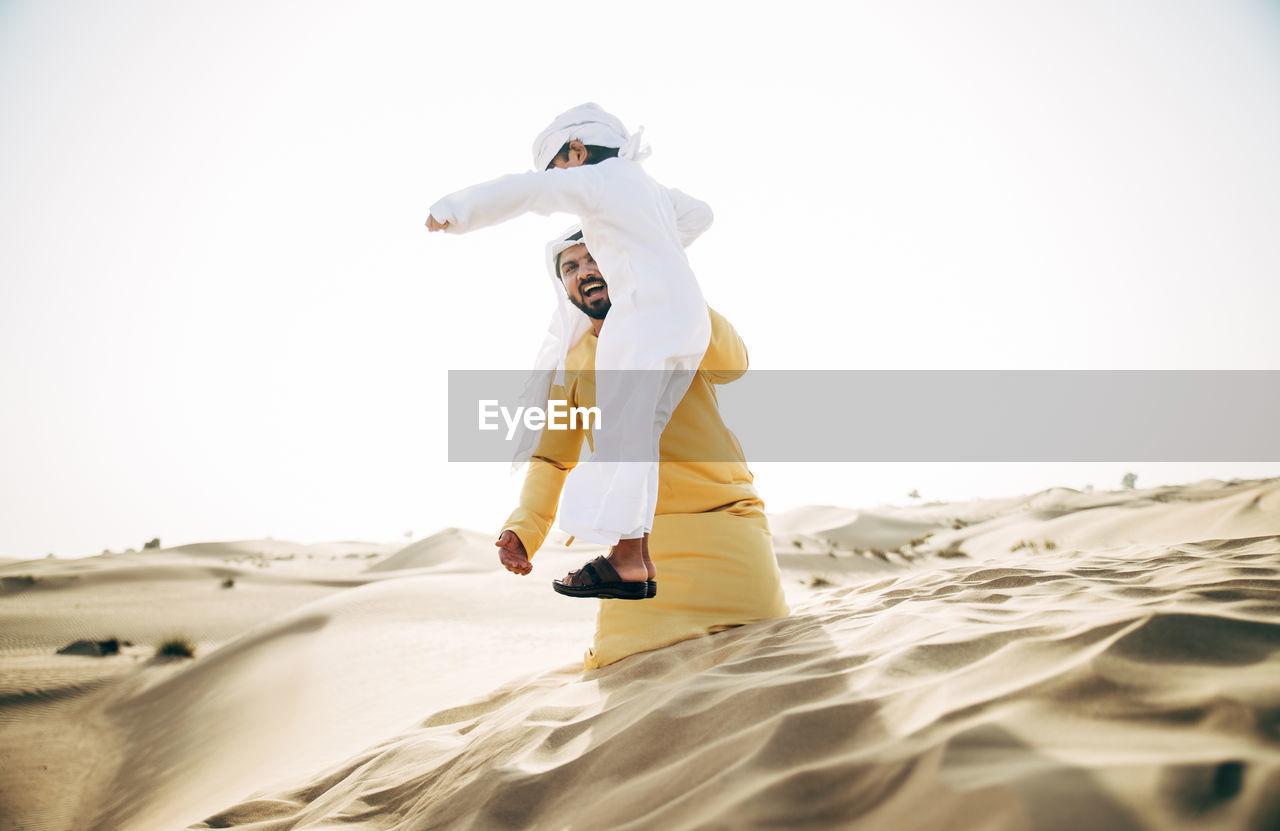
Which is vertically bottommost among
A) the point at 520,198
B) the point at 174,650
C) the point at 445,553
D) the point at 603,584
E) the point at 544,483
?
the point at 445,553

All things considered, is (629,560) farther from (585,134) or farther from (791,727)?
(585,134)

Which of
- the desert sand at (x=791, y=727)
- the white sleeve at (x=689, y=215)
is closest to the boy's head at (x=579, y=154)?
the white sleeve at (x=689, y=215)

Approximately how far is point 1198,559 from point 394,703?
4.33 meters

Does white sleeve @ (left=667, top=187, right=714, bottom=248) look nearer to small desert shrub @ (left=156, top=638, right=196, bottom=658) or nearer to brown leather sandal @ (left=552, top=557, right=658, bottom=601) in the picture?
brown leather sandal @ (left=552, top=557, right=658, bottom=601)

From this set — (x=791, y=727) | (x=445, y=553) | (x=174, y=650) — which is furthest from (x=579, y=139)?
(x=445, y=553)

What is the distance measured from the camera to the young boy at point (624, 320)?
2416mm

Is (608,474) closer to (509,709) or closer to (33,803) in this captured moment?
(509,709)

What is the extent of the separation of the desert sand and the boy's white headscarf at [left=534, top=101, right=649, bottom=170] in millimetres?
2048

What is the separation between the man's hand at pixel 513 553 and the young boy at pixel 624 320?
0.55 meters

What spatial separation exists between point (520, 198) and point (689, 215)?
0.99 metres

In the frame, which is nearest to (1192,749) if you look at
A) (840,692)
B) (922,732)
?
(922,732)

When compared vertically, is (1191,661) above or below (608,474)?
below

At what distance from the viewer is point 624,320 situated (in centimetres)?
265

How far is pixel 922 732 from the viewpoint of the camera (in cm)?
138
